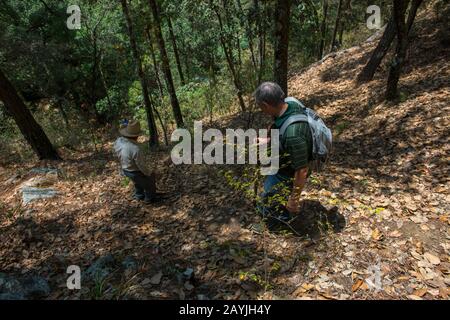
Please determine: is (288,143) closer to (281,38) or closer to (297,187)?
(297,187)

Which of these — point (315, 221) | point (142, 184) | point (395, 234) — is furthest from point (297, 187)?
point (142, 184)

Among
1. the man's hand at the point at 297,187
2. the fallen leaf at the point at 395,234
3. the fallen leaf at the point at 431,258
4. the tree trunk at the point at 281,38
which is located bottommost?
the fallen leaf at the point at 431,258

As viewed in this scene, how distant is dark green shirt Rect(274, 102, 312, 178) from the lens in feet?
12.0

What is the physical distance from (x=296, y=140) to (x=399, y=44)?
5.09 metres

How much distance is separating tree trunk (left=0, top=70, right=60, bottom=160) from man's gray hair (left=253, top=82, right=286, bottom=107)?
7471 mm

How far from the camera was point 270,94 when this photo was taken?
3.71 m

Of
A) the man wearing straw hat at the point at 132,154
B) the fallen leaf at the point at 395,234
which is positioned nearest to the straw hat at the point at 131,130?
the man wearing straw hat at the point at 132,154

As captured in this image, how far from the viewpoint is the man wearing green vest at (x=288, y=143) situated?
3660mm

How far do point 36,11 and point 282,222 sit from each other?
18.6 m

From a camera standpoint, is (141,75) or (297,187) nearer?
(297,187)

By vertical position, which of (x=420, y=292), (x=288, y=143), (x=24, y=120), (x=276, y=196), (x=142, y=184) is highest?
(x=288, y=143)

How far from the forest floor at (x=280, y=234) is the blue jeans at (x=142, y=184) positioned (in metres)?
0.20

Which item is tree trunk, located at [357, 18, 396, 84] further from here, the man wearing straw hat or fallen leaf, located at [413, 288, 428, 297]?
fallen leaf, located at [413, 288, 428, 297]

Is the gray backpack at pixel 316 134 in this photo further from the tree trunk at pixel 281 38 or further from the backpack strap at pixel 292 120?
the tree trunk at pixel 281 38
